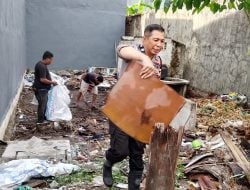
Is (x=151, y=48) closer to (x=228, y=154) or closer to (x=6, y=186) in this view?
(x=6, y=186)

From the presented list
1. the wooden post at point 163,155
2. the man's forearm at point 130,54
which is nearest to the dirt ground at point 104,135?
the wooden post at point 163,155

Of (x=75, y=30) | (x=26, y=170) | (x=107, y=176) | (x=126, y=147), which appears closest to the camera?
(x=126, y=147)

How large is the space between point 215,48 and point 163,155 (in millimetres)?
7849

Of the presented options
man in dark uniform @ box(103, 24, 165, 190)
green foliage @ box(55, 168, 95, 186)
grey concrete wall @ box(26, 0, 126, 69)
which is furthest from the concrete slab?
grey concrete wall @ box(26, 0, 126, 69)

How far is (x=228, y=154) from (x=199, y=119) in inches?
110

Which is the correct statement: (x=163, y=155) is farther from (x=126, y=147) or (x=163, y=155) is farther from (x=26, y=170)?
(x=26, y=170)

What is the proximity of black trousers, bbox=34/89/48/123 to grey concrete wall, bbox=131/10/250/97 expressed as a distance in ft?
15.0

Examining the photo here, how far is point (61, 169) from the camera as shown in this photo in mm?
4457

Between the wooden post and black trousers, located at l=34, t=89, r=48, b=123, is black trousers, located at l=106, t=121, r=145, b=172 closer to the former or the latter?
the wooden post

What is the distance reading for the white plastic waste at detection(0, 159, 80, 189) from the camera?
4035mm

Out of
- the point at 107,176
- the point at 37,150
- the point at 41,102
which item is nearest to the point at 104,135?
the point at 41,102

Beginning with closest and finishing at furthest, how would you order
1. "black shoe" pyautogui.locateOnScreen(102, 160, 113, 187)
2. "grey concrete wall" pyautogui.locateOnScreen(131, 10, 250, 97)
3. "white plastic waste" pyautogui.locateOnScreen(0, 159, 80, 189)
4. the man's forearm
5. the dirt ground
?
the man's forearm → "black shoe" pyautogui.locateOnScreen(102, 160, 113, 187) → "white plastic waste" pyautogui.locateOnScreen(0, 159, 80, 189) → the dirt ground → "grey concrete wall" pyautogui.locateOnScreen(131, 10, 250, 97)

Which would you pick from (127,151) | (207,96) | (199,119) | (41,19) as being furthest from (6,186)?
(41,19)

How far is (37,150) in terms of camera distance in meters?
5.42
